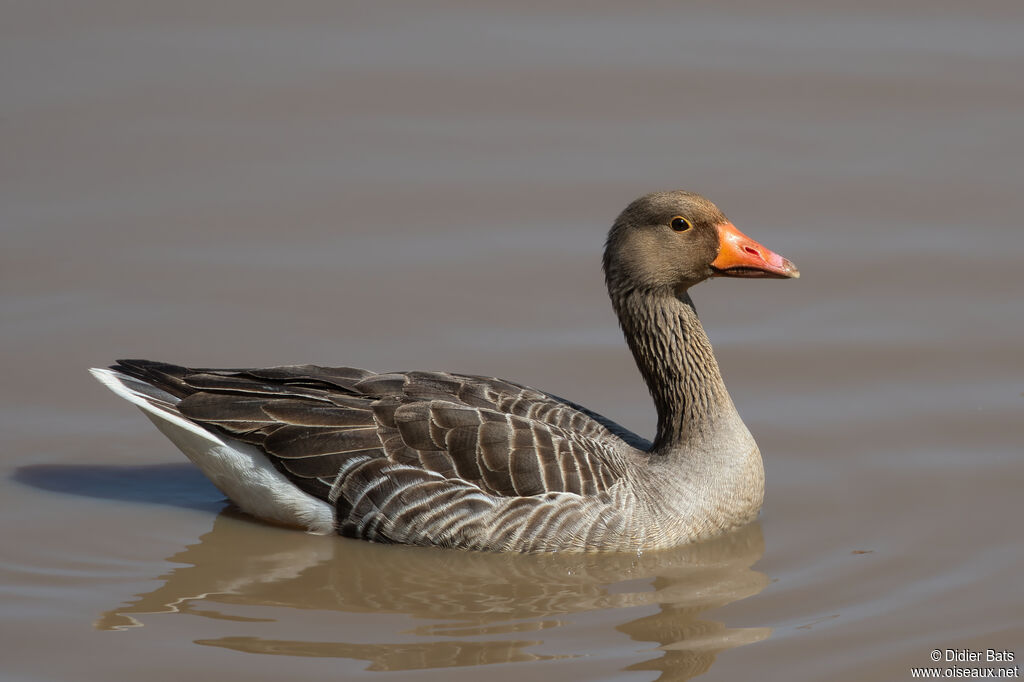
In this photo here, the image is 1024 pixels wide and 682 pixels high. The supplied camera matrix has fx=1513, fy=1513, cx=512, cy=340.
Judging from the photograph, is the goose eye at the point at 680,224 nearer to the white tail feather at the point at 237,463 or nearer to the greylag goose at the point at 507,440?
the greylag goose at the point at 507,440

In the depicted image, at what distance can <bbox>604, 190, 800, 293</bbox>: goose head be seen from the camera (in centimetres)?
1047

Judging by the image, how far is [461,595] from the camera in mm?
9656

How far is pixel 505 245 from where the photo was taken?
14.4 m

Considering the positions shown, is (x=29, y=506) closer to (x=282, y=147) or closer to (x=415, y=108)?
(x=282, y=147)

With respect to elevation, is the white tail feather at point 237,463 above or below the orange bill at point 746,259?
below

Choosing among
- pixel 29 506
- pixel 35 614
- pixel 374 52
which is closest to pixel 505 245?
pixel 374 52

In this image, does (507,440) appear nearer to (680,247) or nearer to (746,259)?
(680,247)

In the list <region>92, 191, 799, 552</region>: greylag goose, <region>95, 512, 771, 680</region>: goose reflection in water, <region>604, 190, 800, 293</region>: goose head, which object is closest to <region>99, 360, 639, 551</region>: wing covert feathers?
<region>92, 191, 799, 552</region>: greylag goose

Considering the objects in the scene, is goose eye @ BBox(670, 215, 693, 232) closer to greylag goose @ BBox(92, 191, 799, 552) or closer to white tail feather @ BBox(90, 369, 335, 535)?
greylag goose @ BBox(92, 191, 799, 552)

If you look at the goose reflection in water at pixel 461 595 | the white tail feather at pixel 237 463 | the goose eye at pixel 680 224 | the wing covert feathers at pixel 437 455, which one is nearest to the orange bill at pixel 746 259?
the goose eye at pixel 680 224

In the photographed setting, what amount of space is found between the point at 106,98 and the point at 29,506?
6974 millimetres

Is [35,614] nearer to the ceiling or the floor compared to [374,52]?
nearer to the floor

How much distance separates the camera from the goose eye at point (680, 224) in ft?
34.4

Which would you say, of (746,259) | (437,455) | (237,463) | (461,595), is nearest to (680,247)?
(746,259)
